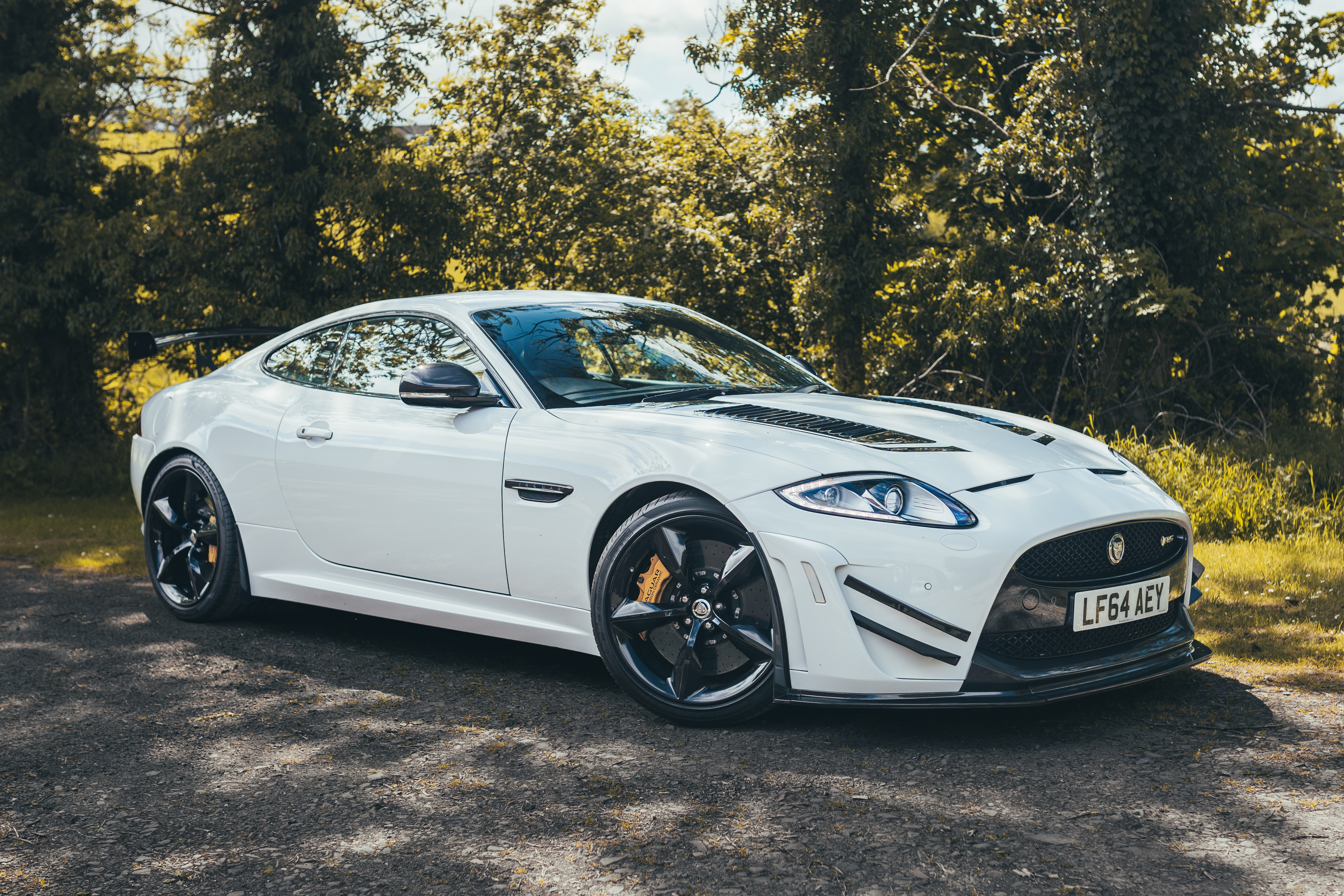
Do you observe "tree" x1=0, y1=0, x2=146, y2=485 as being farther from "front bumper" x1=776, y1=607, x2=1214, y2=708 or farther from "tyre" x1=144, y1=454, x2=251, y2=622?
"front bumper" x1=776, y1=607, x2=1214, y2=708

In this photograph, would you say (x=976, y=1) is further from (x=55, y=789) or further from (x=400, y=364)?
(x=55, y=789)

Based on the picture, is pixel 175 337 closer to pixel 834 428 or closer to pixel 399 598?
pixel 399 598

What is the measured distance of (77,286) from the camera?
12414 mm

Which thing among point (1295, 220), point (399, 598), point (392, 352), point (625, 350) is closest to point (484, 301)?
point (392, 352)

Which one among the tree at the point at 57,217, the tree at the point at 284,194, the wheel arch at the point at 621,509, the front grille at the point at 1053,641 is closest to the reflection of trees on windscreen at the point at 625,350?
the wheel arch at the point at 621,509

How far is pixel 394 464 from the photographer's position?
15.7 ft

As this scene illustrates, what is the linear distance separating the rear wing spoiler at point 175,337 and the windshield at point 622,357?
1.76 m

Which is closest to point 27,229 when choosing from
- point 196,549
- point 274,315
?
point 274,315

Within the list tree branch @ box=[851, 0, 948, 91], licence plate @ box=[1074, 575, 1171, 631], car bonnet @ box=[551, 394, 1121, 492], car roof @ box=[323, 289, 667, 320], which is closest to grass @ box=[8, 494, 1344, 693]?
licence plate @ box=[1074, 575, 1171, 631]

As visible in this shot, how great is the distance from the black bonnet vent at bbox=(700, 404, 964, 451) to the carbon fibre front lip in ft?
2.58

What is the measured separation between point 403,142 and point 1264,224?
362 inches

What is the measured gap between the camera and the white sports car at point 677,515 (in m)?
3.64

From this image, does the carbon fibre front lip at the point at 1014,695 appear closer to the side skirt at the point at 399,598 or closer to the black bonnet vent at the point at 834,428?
the black bonnet vent at the point at 834,428

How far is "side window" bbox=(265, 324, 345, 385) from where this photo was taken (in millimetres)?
5453
